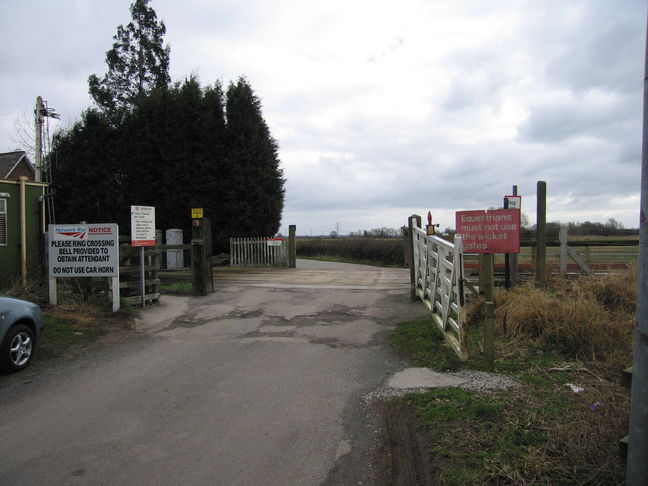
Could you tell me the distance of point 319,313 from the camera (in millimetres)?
10406

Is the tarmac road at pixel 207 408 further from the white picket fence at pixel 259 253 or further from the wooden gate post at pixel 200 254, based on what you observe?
the white picket fence at pixel 259 253

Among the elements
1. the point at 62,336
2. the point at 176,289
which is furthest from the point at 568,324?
the point at 176,289

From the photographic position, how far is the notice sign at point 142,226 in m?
10.4

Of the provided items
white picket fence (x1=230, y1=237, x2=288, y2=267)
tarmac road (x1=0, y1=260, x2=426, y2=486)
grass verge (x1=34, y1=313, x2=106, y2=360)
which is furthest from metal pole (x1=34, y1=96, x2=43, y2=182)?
tarmac road (x1=0, y1=260, x2=426, y2=486)

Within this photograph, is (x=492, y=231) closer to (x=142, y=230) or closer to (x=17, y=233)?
(x=142, y=230)

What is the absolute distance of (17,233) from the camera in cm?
1149

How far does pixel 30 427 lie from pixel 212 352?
120 inches

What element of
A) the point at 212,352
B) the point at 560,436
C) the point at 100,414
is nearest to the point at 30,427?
the point at 100,414

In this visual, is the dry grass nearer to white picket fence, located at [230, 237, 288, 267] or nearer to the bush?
white picket fence, located at [230, 237, 288, 267]

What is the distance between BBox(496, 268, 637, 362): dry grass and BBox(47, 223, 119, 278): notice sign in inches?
287

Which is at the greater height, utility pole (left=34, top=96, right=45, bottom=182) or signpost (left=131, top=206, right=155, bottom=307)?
utility pole (left=34, top=96, right=45, bottom=182)

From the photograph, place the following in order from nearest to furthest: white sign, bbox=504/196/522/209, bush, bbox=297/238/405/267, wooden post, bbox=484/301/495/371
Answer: wooden post, bbox=484/301/495/371 → white sign, bbox=504/196/522/209 → bush, bbox=297/238/405/267

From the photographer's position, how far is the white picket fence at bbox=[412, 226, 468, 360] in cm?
600

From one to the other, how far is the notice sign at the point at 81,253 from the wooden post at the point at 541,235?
887cm
